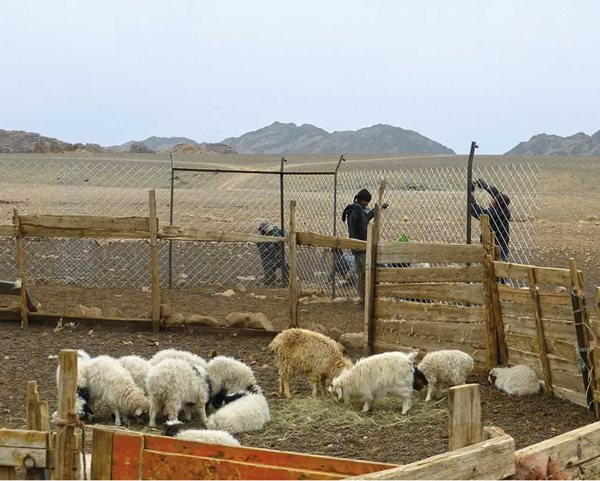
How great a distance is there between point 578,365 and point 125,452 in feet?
17.1

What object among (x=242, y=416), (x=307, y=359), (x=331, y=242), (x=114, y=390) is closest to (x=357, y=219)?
(x=331, y=242)

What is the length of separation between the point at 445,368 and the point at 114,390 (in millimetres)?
3105

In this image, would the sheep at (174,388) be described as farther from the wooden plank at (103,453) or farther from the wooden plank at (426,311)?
the wooden plank at (103,453)

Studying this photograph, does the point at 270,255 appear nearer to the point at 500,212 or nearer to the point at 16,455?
the point at 500,212

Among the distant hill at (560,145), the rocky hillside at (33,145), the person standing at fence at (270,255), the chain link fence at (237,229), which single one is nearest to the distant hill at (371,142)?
the distant hill at (560,145)

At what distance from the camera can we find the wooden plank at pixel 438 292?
31.8 feet

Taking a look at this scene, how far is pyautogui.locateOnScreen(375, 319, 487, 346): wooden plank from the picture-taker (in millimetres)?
9719

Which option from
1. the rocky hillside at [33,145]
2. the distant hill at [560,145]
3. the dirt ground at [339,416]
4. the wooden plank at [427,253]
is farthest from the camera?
the distant hill at [560,145]

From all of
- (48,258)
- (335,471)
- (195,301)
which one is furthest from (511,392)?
(48,258)

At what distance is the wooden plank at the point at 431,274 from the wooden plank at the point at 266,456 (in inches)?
232

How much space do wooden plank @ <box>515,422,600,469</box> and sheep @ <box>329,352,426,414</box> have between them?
3.70 meters

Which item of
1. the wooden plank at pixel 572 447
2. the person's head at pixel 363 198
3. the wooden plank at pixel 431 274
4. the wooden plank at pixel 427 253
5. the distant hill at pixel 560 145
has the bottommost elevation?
the wooden plank at pixel 572 447

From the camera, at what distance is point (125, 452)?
418 centimetres

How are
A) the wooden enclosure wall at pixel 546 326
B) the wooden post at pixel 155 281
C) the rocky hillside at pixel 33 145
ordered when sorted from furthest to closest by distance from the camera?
the rocky hillside at pixel 33 145, the wooden post at pixel 155 281, the wooden enclosure wall at pixel 546 326
